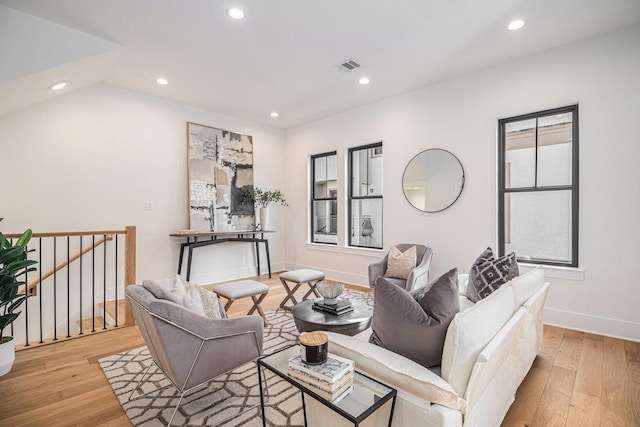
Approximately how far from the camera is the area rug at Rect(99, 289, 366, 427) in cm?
192

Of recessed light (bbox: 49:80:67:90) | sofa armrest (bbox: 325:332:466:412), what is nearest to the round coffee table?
sofa armrest (bbox: 325:332:466:412)

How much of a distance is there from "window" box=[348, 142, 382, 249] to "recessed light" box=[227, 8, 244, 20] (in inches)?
114

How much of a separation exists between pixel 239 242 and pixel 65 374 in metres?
3.47

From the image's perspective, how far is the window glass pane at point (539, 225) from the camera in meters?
3.50

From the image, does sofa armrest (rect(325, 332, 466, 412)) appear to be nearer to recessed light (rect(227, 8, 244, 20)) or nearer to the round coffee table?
the round coffee table

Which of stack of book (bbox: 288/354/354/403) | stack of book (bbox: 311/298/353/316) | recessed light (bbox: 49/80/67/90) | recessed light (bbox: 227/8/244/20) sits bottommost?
stack of book (bbox: 311/298/353/316)

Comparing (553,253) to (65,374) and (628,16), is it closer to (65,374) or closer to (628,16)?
(628,16)

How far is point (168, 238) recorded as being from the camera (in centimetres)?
495

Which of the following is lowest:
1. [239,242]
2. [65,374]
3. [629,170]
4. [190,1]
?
[65,374]

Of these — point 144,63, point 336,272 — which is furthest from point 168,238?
point 336,272

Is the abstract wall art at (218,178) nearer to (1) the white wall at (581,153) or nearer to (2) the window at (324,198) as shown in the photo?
(2) the window at (324,198)

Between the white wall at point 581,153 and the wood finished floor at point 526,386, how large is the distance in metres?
0.51

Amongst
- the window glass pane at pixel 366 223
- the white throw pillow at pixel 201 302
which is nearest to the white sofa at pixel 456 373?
the white throw pillow at pixel 201 302

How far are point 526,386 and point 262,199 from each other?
480cm
